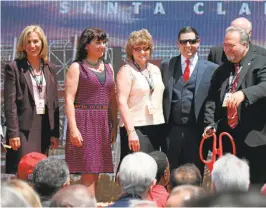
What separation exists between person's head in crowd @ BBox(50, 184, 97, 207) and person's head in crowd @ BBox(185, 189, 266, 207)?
1.24 meters

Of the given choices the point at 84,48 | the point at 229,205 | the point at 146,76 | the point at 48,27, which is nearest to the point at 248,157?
the point at 146,76

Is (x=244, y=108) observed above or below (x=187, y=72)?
below

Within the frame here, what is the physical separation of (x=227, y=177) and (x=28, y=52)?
8.67ft

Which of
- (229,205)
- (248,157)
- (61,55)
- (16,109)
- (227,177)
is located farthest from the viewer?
(61,55)

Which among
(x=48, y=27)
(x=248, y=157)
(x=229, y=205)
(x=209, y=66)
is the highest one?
(x=48, y=27)

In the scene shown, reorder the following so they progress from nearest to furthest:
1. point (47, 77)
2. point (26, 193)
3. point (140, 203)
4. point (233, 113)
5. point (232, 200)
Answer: point (232, 200) → point (26, 193) → point (140, 203) → point (233, 113) → point (47, 77)

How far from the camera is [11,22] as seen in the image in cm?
715

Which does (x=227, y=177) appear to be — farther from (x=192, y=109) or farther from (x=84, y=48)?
(x=84, y=48)

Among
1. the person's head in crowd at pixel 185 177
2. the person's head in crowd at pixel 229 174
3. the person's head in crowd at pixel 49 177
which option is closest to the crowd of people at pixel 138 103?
the person's head in crowd at pixel 185 177

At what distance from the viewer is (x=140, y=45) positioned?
522 centimetres

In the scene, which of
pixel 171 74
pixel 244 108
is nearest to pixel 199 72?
pixel 171 74

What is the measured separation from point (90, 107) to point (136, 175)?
1961 millimetres

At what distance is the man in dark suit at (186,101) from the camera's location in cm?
516

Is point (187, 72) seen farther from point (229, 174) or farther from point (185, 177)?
point (229, 174)
